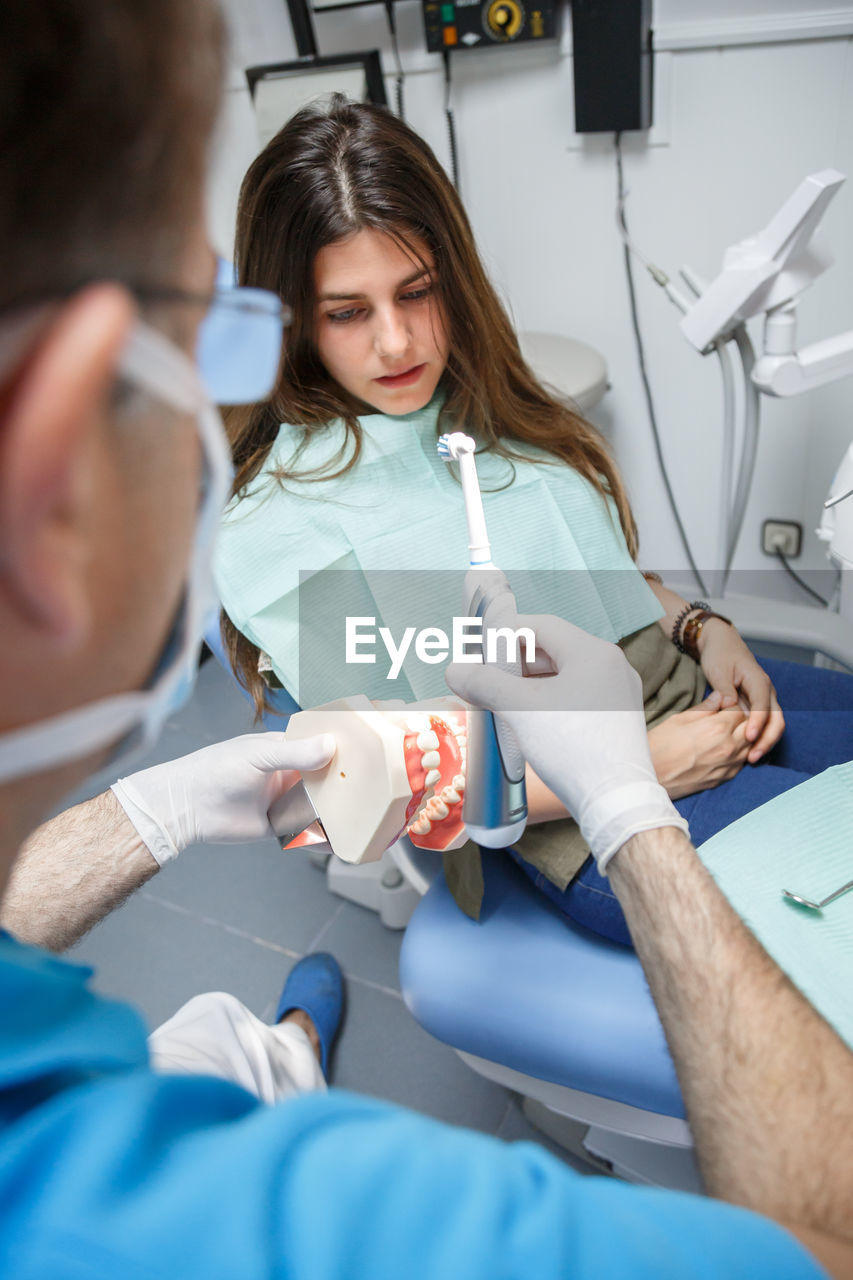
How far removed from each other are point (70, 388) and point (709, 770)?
0.93m

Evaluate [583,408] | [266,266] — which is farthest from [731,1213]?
[583,408]

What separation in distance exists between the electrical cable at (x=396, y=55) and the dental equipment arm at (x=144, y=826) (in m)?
1.63

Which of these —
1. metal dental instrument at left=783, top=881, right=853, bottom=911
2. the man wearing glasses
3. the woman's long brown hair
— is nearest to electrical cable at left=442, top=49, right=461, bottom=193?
the woman's long brown hair

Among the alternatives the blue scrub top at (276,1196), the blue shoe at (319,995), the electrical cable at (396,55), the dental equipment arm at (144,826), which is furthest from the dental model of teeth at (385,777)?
the electrical cable at (396,55)

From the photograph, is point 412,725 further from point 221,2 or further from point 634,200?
point 634,200

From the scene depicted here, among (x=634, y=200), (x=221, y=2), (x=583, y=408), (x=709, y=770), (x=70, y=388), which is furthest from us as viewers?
(x=634, y=200)

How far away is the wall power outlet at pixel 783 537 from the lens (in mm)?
2156

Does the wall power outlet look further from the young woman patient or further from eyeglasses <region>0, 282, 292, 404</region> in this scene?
eyeglasses <region>0, 282, 292, 404</region>

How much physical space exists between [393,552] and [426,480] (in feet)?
0.44

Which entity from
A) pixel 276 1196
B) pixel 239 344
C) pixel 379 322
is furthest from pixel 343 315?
pixel 276 1196

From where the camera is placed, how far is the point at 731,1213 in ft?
1.45

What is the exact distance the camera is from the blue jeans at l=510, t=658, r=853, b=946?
975 mm

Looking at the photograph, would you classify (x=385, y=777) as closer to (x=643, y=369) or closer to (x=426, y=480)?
(x=426, y=480)

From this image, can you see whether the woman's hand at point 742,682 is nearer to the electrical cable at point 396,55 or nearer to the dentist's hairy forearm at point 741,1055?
the dentist's hairy forearm at point 741,1055
